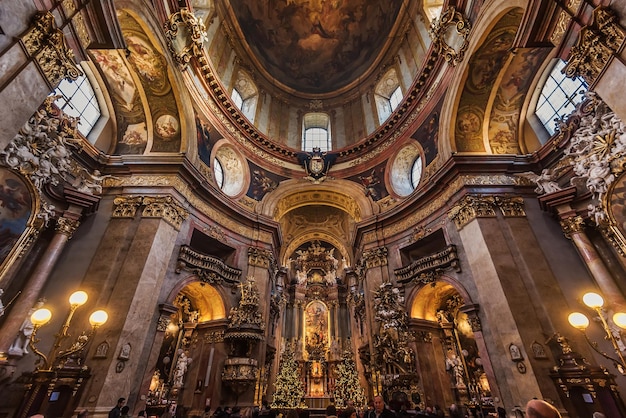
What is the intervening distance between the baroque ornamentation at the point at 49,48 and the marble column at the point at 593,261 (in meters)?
14.2

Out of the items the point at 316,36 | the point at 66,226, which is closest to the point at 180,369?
the point at 66,226

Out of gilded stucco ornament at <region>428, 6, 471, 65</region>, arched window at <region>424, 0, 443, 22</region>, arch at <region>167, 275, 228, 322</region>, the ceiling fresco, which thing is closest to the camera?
gilded stucco ornament at <region>428, 6, 471, 65</region>

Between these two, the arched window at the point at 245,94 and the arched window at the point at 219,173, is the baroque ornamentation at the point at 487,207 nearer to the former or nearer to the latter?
the arched window at the point at 219,173

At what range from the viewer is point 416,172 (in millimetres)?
15938

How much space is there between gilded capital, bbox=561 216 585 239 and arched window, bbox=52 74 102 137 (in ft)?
56.3

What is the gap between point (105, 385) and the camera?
25.8ft

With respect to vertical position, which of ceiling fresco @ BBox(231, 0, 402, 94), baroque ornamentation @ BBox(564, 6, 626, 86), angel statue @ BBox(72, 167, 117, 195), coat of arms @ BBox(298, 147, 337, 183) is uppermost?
ceiling fresco @ BBox(231, 0, 402, 94)

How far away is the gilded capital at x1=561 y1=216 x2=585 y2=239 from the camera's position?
9.09 m

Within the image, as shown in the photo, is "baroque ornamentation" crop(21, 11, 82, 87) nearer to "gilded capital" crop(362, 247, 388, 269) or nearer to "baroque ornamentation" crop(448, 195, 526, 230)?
"baroque ornamentation" crop(448, 195, 526, 230)

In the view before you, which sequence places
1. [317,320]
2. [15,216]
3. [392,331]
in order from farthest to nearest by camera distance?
1. [317,320]
2. [392,331]
3. [15,216]

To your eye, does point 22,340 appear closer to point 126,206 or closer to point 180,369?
point 126,206

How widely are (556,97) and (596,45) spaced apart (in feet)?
24.5

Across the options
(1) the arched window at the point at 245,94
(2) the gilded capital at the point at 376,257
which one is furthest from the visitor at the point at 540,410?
(1) the arched window at the point at 245,94

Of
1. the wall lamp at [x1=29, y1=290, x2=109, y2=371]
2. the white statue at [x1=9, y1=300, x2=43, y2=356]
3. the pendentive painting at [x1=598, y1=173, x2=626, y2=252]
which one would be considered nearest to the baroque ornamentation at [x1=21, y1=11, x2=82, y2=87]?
the wall lamp at [x1=29, y1=290, x2=109, y2=371]
